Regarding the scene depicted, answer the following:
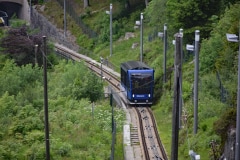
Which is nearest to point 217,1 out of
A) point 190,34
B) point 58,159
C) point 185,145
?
point 190,34

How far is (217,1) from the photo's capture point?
51469 mm

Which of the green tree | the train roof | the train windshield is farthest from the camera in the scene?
the green tree

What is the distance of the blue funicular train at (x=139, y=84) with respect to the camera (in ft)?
149

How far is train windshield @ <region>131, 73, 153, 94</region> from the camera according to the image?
45.4 meters

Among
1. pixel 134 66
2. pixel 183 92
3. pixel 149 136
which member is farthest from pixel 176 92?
pixel 134 66

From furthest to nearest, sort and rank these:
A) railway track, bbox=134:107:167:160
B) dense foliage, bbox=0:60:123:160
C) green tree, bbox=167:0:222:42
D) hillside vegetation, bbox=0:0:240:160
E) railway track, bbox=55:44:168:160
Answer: green tree, bbox=167:0:222:42 → railway track, bbox=55:44:168:160 → railway track, bbox=134:107:167:160 → hillside vegetation, bbox=0:0:240:160 → dense foliage, bbox=0:60:123:160

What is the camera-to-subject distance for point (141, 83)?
149 ft

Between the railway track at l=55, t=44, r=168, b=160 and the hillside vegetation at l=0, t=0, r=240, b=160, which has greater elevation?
the hillside vegetation at l=0, t=0, r=240, b=160

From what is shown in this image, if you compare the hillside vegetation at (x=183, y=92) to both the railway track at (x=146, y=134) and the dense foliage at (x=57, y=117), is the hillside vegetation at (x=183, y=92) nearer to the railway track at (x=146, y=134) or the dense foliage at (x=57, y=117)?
the dense foliage at (x=57, y=117)

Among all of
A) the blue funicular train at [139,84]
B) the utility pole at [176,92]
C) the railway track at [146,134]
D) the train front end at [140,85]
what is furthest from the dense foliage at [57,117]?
the utility pole at [176,92]

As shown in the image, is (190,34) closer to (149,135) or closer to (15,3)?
(149,135)

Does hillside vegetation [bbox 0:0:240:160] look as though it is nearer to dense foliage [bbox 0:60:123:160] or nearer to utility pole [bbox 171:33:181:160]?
dense foliage [bbox 0:60:123:160]

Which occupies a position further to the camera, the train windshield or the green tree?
the green tree

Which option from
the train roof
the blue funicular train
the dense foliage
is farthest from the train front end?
the dense foliage
